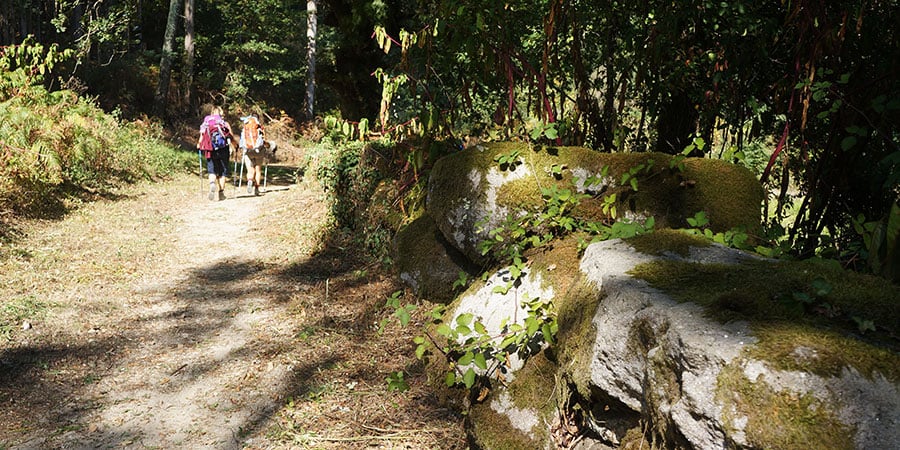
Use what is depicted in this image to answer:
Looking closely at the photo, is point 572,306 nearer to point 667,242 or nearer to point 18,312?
point 667,242

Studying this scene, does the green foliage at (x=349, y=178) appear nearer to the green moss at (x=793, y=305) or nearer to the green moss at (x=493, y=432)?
the green moss at (x=493, y=432)

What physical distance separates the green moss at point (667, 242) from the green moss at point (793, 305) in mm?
254

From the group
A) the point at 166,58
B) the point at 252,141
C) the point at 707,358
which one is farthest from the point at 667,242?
the point at 166,58

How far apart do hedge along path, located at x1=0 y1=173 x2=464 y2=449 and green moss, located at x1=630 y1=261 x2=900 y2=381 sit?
6.76 feet

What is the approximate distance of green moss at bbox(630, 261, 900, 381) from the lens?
202 centimetres

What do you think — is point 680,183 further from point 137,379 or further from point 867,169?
point 137,379

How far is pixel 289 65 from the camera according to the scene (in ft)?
114

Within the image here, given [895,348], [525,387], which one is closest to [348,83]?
[525,387]

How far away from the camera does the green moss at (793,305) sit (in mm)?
2018

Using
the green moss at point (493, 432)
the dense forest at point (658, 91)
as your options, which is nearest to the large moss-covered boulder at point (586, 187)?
the dense forest at point (658, 91)

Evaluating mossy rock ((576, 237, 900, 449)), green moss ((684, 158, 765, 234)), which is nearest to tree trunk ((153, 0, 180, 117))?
green moss ((684, 158, 765, 234))

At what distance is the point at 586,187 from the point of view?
469 cm

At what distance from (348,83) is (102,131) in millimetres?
7290

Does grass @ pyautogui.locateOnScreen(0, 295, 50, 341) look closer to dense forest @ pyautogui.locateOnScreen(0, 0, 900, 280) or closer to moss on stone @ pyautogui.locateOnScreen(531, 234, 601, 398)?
dense forest @ pyautogui.locateOnScreen(0, 0, 900, 280)
